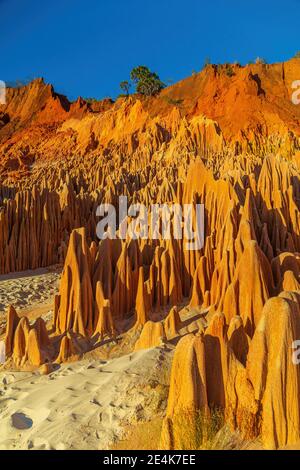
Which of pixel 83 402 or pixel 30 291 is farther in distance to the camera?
pixel 30 291

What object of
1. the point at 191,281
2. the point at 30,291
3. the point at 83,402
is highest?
the point at 191,281

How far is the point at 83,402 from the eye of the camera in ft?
19.1

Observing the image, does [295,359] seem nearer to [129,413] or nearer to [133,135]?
[129,413]

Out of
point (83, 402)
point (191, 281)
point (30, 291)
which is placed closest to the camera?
point (83, 402)

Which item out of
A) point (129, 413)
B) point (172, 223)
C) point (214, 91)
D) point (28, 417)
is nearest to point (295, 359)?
point (129, 413)

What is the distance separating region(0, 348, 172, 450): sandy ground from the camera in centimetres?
506

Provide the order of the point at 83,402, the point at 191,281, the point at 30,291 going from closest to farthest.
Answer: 1. the point at 83,402
2. the point at 191,281
3. the point at 30,291

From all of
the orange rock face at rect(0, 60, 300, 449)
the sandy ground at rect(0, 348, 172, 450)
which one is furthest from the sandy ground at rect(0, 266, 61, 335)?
the sandy ground at rect(0, 348, 172, 450)

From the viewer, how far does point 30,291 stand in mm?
13516

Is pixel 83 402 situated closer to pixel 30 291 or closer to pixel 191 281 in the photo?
pixel 191 281

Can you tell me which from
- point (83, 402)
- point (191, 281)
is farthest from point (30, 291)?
point (83, 402)

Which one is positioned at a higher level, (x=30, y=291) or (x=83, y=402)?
(x=30, y=291)

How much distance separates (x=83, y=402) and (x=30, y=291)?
8.29m
